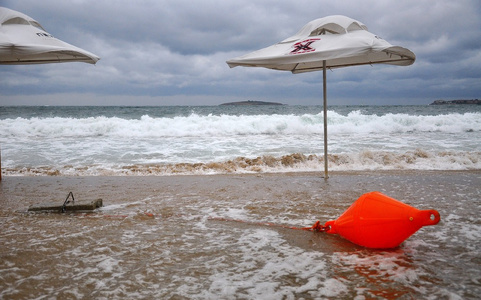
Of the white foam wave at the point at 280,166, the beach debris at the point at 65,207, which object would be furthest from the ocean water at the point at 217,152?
the beach debris at the point at 65,207

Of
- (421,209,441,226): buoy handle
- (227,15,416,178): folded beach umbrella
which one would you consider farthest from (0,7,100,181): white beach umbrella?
(421,209,441,226): buoy handle

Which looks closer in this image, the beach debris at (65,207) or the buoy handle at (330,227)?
the buoy handle at (330,227)

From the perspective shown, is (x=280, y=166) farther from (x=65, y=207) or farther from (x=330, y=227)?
(x=65, y=207)

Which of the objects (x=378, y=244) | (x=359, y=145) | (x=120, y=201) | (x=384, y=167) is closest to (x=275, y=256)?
(x=378, y=244)

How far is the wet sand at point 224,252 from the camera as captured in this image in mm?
2406

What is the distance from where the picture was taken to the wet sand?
2.41 m

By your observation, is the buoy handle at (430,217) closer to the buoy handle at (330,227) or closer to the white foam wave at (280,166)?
the buoy handle at (330,227)

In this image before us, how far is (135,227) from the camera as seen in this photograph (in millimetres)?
3812

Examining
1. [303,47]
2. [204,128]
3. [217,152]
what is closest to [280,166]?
[217,152]

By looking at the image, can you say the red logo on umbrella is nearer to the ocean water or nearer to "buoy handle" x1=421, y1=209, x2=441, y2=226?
"buoy handle" x1=421, y1=209, x2=441, y2=226

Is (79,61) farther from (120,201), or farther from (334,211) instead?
(334,211)

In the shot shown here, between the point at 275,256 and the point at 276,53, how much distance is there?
370 cm

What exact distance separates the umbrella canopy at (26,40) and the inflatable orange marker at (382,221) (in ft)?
16.4

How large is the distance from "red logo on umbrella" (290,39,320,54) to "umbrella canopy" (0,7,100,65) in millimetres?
3688
